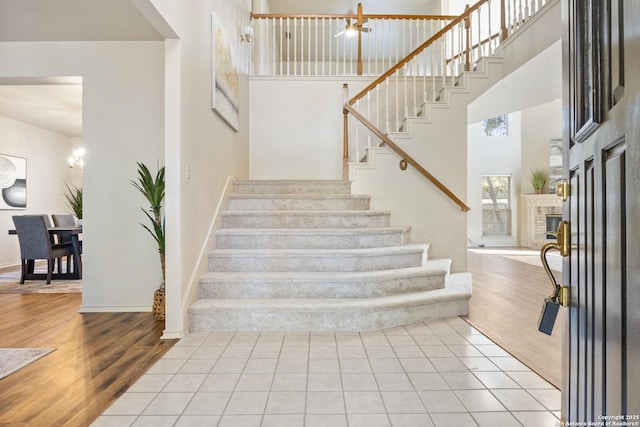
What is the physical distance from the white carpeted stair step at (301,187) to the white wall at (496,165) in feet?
22.5

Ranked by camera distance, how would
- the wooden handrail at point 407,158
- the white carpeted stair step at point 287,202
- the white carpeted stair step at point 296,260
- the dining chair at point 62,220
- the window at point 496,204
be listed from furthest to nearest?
the window at point 496,204 < the dining chair at point 62,220 < the wooden handrail at point 407,158 < the white carpeted stair step at point 287,202 < the white carpeted stair step at point 296,260

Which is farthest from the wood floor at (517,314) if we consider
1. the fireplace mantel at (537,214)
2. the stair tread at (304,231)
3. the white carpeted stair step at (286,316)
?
the fireplace mantel at (537,214)

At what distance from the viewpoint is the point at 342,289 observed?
10.1 feet

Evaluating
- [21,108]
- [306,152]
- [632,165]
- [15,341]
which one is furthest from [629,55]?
[21,108]

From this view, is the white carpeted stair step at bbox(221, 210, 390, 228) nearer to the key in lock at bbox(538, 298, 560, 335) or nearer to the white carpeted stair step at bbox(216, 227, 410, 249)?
the white carpeted stair step at bbox(216, 227, 410, 249)

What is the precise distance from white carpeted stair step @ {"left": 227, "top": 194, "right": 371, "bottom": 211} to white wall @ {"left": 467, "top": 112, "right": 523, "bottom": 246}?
23.7 feet

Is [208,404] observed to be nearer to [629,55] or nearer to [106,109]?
[629,55]

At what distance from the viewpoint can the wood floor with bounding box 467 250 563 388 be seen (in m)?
2.42

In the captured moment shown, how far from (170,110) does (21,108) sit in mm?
5143

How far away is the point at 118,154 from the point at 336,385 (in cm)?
293

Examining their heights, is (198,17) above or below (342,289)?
above

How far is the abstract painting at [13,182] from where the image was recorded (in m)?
6.57

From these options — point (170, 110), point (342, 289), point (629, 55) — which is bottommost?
point (342, 289)

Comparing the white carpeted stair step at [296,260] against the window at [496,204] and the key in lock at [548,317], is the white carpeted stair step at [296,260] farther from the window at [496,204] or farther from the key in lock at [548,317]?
the window at [496,204]
